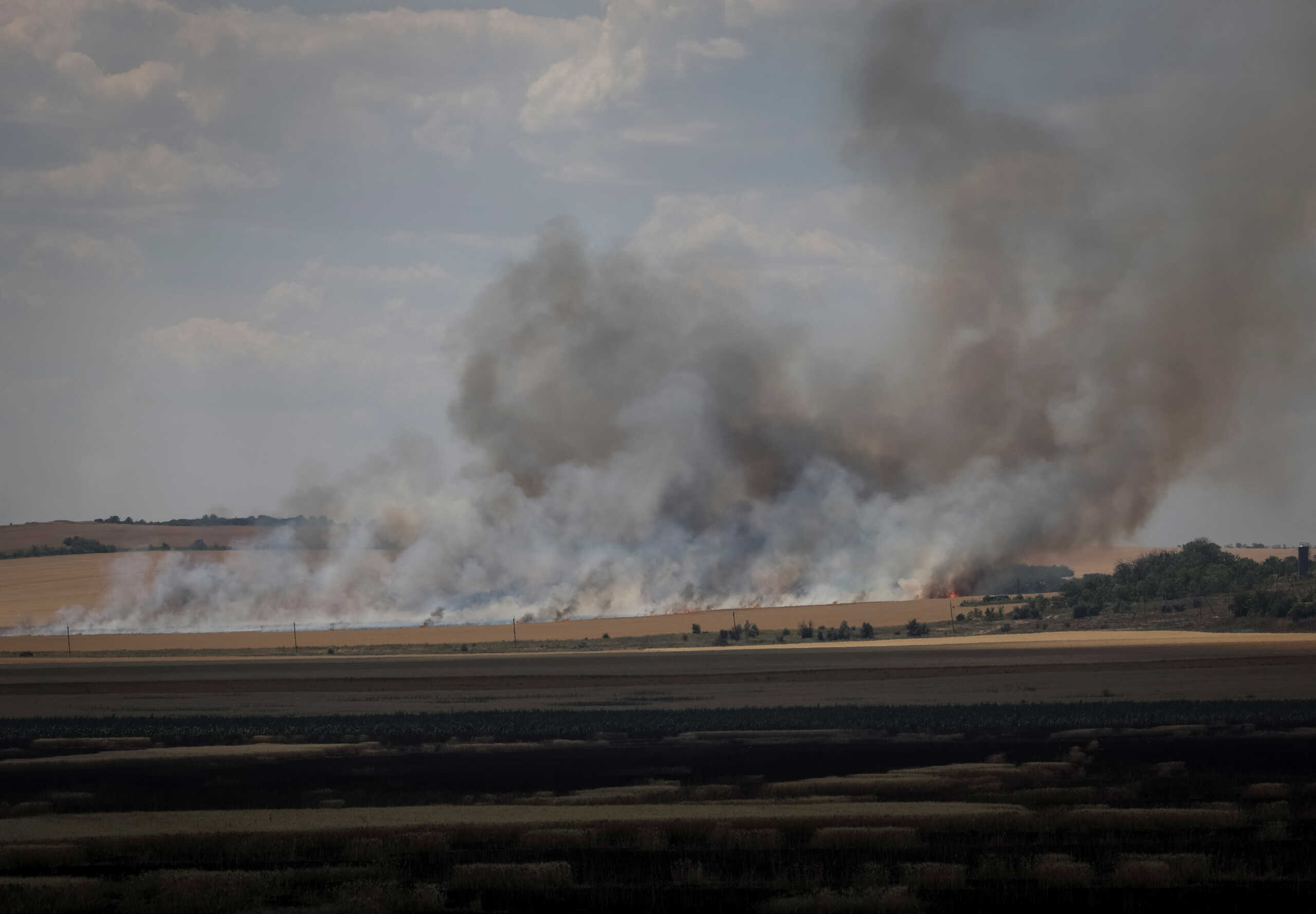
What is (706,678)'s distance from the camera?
8144cm

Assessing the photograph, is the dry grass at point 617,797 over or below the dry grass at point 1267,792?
over

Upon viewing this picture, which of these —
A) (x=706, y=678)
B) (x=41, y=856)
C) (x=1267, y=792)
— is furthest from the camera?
(x=706, y=678)

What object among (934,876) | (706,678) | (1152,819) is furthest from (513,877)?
(706,678)

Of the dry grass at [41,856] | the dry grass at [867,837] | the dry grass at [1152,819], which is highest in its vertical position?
the dry grass at [41,856]

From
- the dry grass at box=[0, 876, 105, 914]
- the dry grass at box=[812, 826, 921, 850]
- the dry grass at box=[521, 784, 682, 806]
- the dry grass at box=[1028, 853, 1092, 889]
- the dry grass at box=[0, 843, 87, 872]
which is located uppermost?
the dry grass at box=[0, 843, 87, 872]

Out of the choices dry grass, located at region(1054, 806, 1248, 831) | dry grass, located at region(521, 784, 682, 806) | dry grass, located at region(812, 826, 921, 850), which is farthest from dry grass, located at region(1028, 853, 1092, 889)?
dry grass, located at region(521, 784, 682, 806)

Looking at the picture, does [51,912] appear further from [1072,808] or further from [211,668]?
[211,668]

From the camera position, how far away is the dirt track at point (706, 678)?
67625 mm

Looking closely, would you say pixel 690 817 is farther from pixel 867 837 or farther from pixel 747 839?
pixel 867 837

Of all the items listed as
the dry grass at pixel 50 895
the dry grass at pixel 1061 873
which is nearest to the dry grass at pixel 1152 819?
the dry grass at pixel 1061 873

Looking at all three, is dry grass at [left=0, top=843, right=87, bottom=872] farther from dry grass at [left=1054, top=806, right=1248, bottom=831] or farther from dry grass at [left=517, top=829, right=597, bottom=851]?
dry grass at [left=1054, top=806, right=1248, bottom=831]

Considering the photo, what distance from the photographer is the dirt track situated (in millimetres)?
67625

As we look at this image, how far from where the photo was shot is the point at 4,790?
40969 mm

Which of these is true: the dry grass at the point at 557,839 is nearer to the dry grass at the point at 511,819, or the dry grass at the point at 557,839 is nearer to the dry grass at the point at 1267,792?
the dry grass at the point at 511,819
